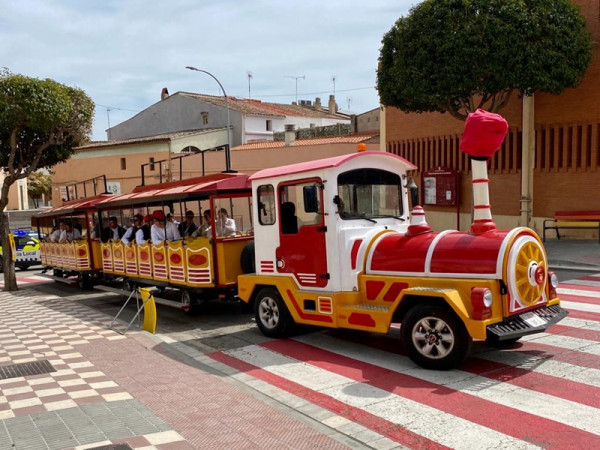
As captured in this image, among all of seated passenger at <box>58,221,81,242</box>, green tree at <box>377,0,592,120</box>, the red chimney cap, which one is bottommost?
seated passenger at <box>58,221,81,242</box>

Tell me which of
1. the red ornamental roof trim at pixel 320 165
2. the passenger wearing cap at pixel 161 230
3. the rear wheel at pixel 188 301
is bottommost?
the rear wheel at pixel 188 301

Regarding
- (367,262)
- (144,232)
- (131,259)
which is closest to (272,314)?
(367,262)

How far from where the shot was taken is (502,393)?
5.71m

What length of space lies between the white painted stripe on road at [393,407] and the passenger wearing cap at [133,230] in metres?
6.77

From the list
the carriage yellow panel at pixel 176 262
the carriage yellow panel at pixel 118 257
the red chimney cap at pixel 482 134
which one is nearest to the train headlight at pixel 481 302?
the red chimney cap at pixel 482 134

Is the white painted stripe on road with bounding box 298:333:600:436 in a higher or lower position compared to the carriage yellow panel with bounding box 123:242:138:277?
lower

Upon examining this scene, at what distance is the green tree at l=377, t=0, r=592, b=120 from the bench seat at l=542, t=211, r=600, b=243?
12.9 ft

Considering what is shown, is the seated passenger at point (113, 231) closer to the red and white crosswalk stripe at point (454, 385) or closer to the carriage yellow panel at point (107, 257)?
the carriage yellow panel at point (107, 257)

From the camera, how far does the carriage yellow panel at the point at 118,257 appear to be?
13.8m

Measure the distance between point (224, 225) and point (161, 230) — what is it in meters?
2.44

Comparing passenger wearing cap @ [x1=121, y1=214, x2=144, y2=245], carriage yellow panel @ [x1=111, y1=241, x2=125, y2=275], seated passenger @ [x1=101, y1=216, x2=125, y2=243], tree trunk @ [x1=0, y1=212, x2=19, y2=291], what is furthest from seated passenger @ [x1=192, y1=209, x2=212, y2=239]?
tree trunk @ [x1=0, y1=212, x2=19, y2=291]

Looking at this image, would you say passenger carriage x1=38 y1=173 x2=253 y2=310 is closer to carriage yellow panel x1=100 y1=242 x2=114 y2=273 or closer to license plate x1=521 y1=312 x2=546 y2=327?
carriage yellow panel x1=100 y1=242 x2=114 y2=273

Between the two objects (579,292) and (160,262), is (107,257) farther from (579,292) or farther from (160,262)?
(579,292)

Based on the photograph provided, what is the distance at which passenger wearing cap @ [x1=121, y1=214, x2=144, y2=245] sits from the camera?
13.4 m
